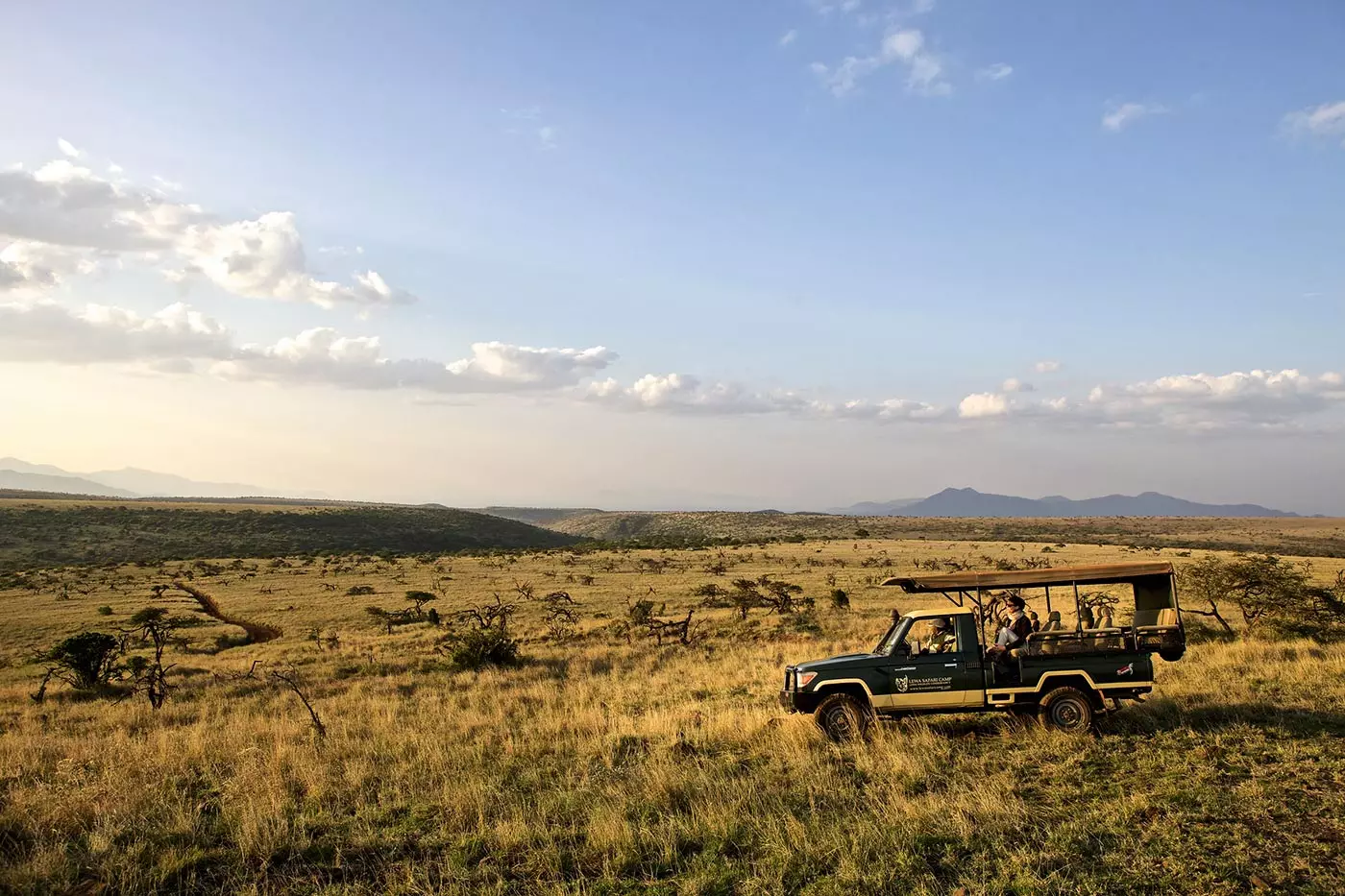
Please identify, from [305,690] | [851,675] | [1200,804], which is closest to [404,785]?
[851,675]

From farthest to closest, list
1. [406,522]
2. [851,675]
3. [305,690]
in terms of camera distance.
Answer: [406,522]
[305,690]
[851,675]

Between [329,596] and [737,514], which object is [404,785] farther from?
[737,514]

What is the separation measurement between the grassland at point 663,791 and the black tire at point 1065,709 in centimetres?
45

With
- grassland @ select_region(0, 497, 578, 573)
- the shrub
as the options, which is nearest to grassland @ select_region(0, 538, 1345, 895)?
the shrub

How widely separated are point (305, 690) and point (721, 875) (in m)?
15.4

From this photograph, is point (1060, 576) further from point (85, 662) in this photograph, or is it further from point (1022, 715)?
point (85, 662)

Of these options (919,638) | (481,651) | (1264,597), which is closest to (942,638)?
(919,638)

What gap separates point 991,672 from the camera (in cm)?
1085

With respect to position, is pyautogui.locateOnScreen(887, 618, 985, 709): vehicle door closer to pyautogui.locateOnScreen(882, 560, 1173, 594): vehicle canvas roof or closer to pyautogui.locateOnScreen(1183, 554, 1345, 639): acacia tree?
pyautogui.locateOnScreen(882, 560, 1173, 594): vehicle canvas roof

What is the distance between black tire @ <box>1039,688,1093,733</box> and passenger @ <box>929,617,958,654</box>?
1.46 metres

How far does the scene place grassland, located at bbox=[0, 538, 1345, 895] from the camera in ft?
21.8

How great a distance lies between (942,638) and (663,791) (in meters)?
5.07

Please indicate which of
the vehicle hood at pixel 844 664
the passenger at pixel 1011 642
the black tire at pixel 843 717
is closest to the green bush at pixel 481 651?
the vehicle hood at pixel 844 664

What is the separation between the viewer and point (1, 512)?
91.1 m
